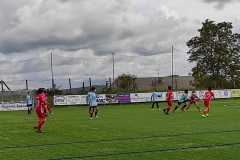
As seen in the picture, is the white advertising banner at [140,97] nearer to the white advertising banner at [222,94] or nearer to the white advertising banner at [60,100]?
the white advertising banner at [60,100]

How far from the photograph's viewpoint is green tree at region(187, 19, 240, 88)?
93.4 meters

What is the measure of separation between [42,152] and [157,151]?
11.3ft

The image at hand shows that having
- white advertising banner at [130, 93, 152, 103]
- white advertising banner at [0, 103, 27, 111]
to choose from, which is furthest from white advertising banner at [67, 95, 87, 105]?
white advertising banner at [130, 93, 152, 103]

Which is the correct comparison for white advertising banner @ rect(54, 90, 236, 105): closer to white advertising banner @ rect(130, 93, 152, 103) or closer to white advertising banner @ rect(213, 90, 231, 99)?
white advertising banner @ rect(130, 93, 152, 103)

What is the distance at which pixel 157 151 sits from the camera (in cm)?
1538

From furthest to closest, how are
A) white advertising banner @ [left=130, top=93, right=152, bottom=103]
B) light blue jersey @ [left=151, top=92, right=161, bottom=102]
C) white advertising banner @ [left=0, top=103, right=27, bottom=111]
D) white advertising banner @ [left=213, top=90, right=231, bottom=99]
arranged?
white advertising banner @ [left=213, top=90, right=231, bottom=99] → white advertising banner @ [left=130, top=93, right=152, bottom=103] → white advertising banner @ [left=0, top=103, right=27, bottom=111] → light blue jersey @ [left=151, top=92, right=161, bottom=102]

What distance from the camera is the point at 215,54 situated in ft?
311

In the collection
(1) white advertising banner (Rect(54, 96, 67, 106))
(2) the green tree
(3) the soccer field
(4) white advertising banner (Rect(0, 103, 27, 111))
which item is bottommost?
(3) the soccer field

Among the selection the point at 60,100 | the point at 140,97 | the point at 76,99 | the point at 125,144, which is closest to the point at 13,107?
the point at 60,100

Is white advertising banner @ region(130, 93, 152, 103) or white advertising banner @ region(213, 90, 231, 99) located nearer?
white advertising banner @ region(130, 93, 152, 103)

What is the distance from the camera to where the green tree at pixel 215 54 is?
93.4m

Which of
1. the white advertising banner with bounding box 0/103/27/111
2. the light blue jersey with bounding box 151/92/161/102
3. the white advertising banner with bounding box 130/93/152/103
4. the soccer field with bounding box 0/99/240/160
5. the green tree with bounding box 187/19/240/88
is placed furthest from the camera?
the green tree with bounding box 187/19/240/88

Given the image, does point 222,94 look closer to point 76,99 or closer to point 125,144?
point 76,99

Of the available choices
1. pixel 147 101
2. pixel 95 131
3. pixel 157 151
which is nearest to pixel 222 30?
pixel 147 101
